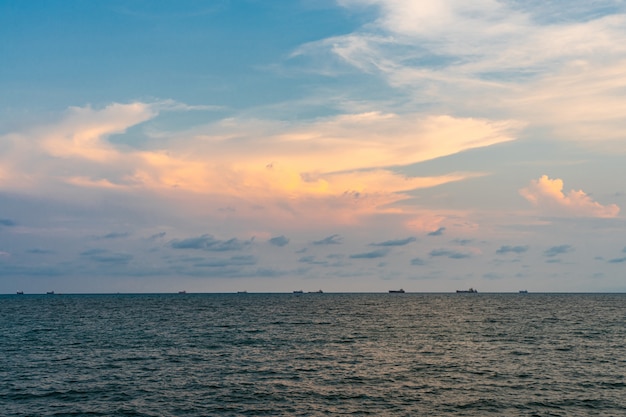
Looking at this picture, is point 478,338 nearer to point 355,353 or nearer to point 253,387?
point 355,353

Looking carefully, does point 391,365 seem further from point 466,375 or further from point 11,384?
point 11,384

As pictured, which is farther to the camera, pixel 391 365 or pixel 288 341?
pixel 288 341

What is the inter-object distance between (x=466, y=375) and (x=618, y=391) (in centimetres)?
1544

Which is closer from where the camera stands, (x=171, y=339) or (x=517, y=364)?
(x=517, y=364)

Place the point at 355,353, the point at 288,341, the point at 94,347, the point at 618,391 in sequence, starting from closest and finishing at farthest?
the point at 618,391, the point at 355,353, the point at 94,347, the point at 288,341

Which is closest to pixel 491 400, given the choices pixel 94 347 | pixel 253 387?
pixel 253 387

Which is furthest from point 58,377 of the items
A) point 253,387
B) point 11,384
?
point 253,387

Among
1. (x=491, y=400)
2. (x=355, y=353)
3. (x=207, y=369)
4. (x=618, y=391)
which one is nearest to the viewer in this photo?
(x=491, y=400)

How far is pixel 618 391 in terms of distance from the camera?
55.2 metres

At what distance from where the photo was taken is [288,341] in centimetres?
9638

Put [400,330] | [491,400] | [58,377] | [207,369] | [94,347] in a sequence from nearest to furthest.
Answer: [491,400], [58,377], [207,369], [94,347], [400,330]

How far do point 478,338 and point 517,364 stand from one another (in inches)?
1180

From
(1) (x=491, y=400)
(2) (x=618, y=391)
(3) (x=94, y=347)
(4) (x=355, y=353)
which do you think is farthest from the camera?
(3) (x=94, y=347)

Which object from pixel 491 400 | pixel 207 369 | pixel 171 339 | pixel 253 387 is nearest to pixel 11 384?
pixel 207 369
